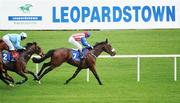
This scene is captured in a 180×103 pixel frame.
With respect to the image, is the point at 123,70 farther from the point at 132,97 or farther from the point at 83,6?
the point at 132,97

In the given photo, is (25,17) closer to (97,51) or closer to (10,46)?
(10,46)

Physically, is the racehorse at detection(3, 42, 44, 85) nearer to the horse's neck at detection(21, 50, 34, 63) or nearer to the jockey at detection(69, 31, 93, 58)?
the horse's neck at detection(21, 50, 34, 63)

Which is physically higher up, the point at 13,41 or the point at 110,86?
→ the point at 13,41

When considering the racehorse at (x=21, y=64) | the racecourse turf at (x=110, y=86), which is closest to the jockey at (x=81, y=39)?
the racecourse turf at (x=110, y=86)

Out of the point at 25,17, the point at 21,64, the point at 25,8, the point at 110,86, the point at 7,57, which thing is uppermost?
the point at 25,8

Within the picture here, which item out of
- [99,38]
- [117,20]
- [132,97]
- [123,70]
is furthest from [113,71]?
[99,38]

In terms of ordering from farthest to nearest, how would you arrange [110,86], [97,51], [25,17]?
[25,17], [97,51], [110,86]

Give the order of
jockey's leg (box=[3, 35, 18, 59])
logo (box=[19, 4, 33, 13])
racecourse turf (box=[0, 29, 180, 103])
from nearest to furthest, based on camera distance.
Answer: racecourse turf (box=[0, 29, 180, 103]), jockey's leg (box=[3, 35, 18, 59]), logo (box=[19, 4, 33, 13])

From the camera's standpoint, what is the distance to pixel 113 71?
61.7 feet

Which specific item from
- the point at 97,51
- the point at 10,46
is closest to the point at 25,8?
the point at 10,46

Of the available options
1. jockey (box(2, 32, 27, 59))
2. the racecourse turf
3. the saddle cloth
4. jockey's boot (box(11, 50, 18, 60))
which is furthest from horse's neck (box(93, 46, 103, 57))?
the saddle cloth

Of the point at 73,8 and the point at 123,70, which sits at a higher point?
the point at 73,8

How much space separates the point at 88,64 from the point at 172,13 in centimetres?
295

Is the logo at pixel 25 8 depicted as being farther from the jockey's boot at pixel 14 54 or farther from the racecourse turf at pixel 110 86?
A: the jockey's boot at pixel 14 54
